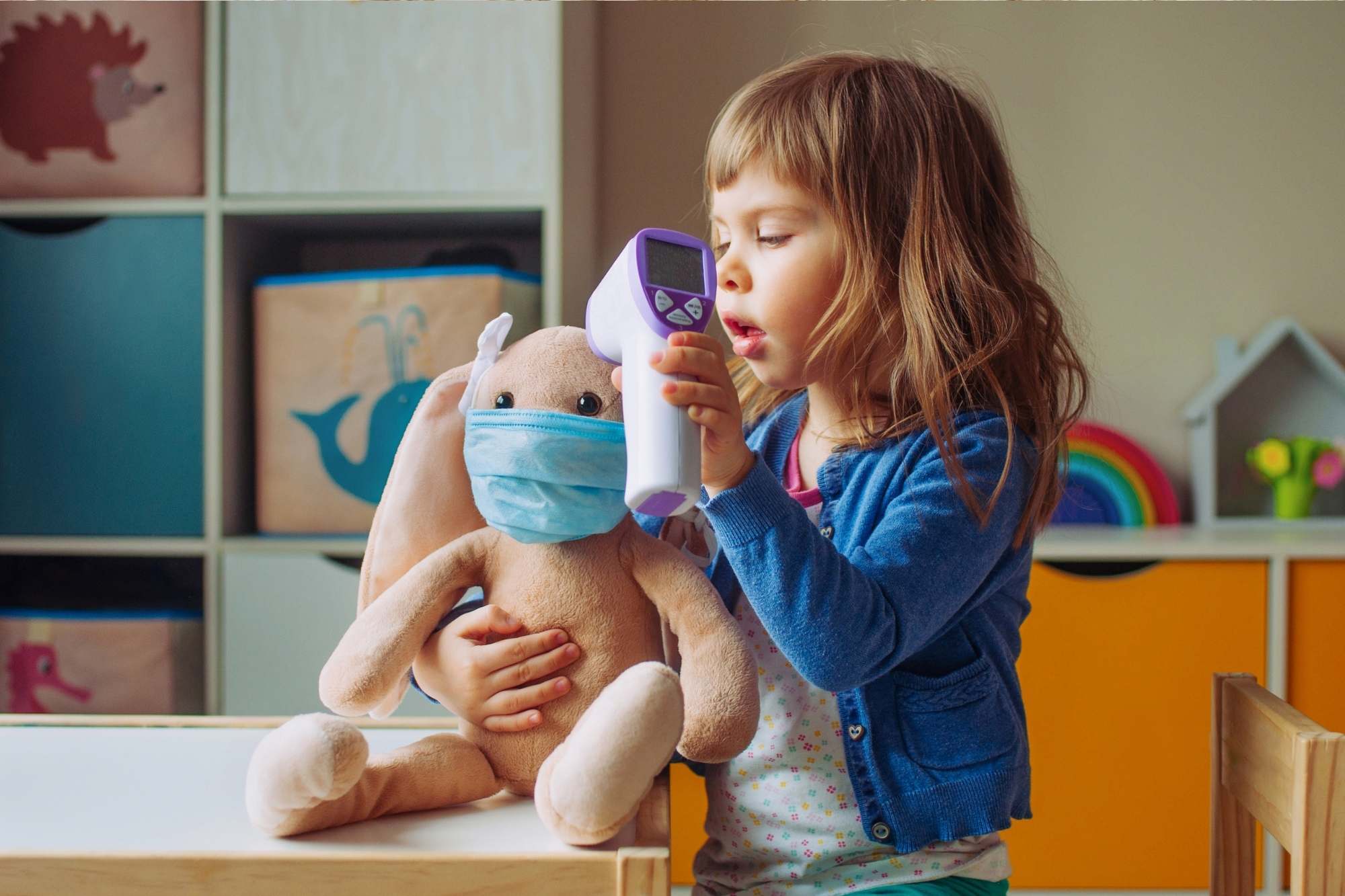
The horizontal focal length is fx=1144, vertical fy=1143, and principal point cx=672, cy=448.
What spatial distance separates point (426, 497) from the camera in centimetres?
65

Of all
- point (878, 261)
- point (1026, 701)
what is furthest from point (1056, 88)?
point (878, 261)

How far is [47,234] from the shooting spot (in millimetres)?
1615

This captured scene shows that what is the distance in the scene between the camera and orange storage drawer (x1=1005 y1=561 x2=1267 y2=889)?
1.53m

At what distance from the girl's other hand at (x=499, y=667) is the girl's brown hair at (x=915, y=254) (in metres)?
0.26

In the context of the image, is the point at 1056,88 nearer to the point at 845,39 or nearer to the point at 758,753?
the point at 845,39

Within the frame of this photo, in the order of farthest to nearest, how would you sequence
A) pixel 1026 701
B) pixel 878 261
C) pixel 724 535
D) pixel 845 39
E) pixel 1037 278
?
pixel 845 39, pixel 1026 701, pixel 1037 278, pixel 878 261, pixel 724 535

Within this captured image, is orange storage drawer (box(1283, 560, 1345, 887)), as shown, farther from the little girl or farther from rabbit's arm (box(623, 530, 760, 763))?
rabbit's arm (box(623, 530, 760, 763))

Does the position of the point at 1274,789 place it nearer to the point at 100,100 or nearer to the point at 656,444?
the point at 656,444

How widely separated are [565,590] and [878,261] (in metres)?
0.29

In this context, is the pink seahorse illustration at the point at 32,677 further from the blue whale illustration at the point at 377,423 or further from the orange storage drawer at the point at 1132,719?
the orange storage drawer at the point at 1132,719

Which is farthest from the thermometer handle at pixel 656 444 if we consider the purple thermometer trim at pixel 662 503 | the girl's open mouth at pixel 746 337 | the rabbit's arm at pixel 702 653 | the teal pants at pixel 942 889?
the teal pants at pixel 942 889

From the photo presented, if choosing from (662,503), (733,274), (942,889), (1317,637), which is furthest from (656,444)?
(1317,637)

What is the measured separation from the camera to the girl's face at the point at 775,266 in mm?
717

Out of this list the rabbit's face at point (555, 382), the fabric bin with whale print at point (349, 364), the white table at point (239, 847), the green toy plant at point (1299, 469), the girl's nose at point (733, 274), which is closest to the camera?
the white table at point (239, 847)
